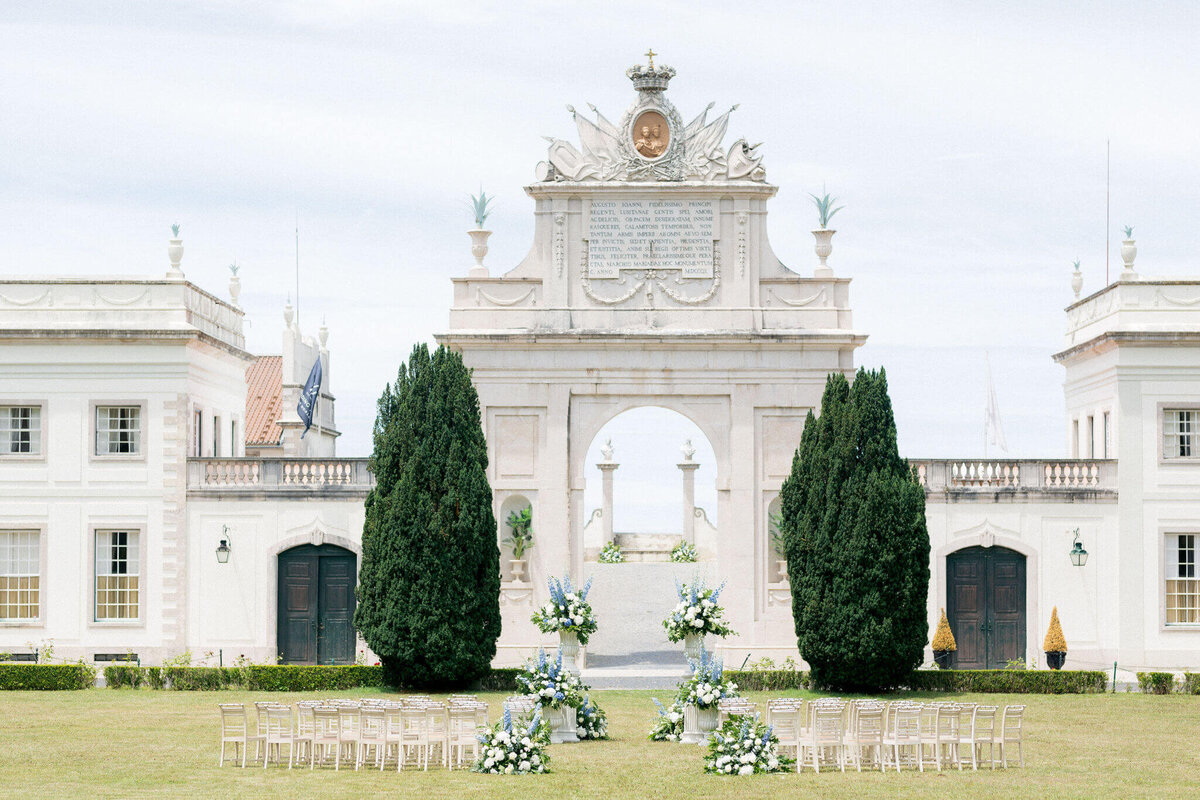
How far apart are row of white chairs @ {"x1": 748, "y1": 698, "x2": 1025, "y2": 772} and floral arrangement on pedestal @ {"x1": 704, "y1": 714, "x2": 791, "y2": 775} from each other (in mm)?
336

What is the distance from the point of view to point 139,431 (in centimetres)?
3438

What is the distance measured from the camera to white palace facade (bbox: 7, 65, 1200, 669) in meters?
34.0

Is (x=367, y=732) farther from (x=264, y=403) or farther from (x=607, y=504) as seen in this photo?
(x=264, y=403)

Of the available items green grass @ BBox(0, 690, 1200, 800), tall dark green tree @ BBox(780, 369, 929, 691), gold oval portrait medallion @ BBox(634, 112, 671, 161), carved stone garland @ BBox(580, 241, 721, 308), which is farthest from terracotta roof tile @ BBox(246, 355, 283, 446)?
green grass @ BBox(0, 690, 1200, 800)

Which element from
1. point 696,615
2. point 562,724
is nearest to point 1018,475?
point 696,615

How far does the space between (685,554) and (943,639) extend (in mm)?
17337

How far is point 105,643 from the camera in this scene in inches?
1332

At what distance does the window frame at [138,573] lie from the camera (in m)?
33.9

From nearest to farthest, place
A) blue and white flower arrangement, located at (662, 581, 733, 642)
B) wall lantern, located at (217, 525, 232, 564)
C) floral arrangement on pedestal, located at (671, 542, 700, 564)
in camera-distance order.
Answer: blue and white flower arrangement, located at (662, 581, 733, 642) < wall lantern, located at (217, 525, 232, 564) < floral arrangement on pedestal, located at (671, 542, 700, 564)

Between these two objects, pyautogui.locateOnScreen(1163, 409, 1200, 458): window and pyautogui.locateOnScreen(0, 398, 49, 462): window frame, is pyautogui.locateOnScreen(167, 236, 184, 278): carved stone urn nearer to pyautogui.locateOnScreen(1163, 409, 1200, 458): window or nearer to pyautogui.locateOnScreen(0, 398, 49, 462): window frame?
pyautogui.locateOnScreen(0, 398, 49, 462): window frame

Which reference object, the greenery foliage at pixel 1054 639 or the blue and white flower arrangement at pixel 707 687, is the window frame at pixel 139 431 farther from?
the greenery foliage at pixel 1054 639

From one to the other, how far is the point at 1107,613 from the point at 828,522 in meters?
7.82

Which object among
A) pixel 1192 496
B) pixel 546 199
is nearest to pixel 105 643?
pixel 546 199

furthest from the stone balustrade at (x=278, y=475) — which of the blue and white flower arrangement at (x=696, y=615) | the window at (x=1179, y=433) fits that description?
the window at (x=1179, y=433)
